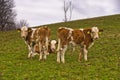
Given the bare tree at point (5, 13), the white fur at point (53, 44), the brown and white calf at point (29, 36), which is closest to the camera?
the brown and white calf at point (29, 36)

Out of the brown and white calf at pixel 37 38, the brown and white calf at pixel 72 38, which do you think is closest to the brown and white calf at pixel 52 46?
the brown and white calf at pixel 37 38

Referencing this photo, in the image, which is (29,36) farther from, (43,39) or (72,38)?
(72,38)

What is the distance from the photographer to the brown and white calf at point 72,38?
19.6m

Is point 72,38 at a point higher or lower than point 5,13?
lower

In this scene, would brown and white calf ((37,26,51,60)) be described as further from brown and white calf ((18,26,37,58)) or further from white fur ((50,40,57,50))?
white fur ((50,40,57,50))

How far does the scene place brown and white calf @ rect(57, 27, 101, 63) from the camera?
64.3 ft

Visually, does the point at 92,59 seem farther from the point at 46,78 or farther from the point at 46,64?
the point at 46,78

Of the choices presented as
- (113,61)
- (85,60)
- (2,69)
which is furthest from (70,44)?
(2,69)

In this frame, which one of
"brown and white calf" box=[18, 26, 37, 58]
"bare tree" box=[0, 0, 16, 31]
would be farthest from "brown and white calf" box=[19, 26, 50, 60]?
"bare tree" box=[0, 0, 16, 31]

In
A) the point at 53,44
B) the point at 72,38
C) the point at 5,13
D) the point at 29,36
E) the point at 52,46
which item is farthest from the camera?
the point at 5,13

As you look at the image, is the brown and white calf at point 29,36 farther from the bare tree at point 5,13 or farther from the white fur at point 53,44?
the bare tree at point 5,13

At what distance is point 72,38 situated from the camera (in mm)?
19875

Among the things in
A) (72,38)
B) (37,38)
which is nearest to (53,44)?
(37,38)

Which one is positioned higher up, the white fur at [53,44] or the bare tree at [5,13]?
the bare tree at [5,13]
